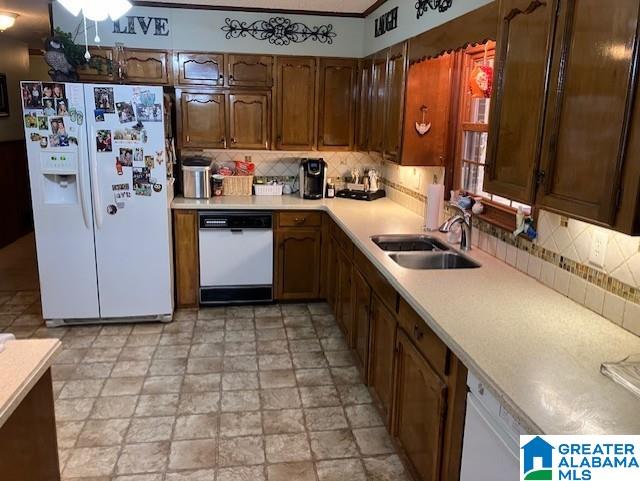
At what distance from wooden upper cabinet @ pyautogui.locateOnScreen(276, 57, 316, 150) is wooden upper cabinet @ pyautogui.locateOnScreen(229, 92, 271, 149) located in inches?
4.2

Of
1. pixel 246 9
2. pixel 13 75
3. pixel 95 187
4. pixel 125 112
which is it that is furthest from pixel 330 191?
pixel 13 75

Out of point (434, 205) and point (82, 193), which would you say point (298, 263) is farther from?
point (82, 193)

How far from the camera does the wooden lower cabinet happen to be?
4.20m

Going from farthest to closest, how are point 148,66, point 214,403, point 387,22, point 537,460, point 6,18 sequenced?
point 6,18
point 148,66
point 387,22
point 214,403
point 537,460

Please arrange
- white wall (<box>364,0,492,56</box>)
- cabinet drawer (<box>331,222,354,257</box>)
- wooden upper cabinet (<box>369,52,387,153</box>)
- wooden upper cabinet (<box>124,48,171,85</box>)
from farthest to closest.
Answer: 1. wooden upper cabinet (<box>124,48,171,85</box>)
2. wooden upper cabinet (<box>369,52,387,153</box>)
3. cabinet drawer (<box>331,222,354,257</box>)
4. white wall (<box>364,0,492,56</box>)

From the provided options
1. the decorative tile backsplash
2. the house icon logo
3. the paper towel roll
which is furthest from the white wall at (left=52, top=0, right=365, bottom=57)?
the house icon logo

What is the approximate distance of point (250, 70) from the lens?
4.37 m

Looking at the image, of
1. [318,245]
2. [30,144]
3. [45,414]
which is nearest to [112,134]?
[30,144]

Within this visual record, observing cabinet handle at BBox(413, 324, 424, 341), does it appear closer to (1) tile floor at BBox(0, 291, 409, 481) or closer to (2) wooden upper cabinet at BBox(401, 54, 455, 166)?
(1) tile floor at BBox(0, 291, 409, 481)

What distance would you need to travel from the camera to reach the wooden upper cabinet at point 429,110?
3.26m

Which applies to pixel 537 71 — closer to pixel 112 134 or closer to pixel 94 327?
pixel 112 134

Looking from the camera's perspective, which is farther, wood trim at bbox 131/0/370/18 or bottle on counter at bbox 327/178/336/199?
bottle on counter at bbox 327/178/336/199

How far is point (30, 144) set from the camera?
12.0 ft

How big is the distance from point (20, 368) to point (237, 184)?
332 cm
